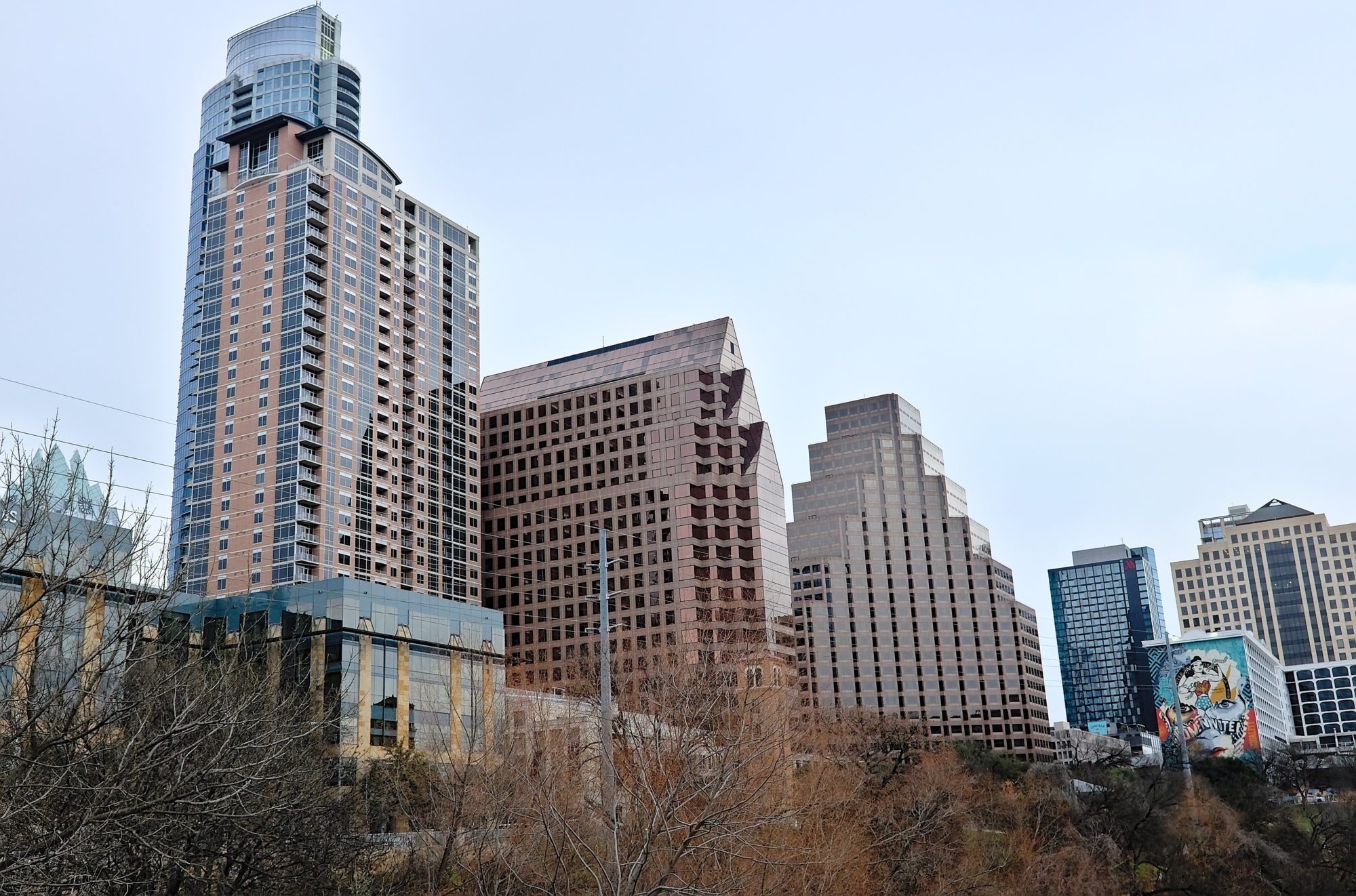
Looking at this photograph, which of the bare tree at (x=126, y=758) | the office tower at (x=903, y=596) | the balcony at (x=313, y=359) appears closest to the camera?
the bare tree at (x=126, y=758)

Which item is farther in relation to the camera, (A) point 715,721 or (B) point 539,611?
(B) point 539,611

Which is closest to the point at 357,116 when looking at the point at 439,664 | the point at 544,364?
the point at 544,364

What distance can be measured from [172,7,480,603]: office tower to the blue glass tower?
40 cm

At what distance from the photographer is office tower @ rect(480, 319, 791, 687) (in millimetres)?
136500

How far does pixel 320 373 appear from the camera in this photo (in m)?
126

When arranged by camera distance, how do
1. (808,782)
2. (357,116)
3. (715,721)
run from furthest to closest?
(357,116) → (808,782) → (715,721)

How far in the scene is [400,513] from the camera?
132 meters

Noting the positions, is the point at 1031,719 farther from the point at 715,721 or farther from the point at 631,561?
the point at 715,721

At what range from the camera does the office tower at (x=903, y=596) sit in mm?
180875

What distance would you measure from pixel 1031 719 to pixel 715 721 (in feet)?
510

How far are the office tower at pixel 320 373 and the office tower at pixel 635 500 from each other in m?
7.26

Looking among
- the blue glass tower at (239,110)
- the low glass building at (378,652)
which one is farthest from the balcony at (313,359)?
the low glass building at (378,652)

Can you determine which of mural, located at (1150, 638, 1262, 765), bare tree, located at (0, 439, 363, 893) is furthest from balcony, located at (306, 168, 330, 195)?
mural, located at (1150, 638, 1262, 765)

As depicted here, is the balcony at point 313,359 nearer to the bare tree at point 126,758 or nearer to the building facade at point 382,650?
the building facade at point 382,650
